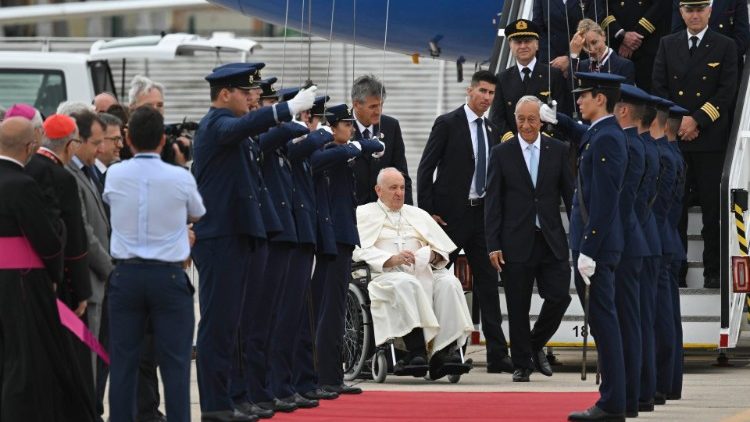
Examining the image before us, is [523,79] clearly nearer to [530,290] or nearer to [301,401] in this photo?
[530,290]

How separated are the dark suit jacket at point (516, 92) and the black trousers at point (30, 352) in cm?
550

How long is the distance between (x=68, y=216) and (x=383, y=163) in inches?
196

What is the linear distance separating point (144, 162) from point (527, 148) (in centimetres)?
473

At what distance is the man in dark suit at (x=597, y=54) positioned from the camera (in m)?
12.5

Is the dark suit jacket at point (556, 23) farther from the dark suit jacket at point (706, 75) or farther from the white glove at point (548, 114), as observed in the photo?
the white glove at point (548, 114)

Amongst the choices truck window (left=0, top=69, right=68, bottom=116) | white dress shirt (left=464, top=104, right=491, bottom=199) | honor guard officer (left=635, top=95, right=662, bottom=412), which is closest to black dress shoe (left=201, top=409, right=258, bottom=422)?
honor guard officer (left=635, top=95, right=662, bottom=412)

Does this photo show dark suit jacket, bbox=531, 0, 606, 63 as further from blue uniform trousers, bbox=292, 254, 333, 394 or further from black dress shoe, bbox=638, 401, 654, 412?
black dress shoe, bbox=638, 401, 654, 412

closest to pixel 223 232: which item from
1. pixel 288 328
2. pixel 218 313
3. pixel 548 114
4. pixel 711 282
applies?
pixel 218 313

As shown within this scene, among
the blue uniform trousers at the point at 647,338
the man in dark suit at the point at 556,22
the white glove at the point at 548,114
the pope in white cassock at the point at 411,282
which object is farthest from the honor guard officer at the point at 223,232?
the man in dark suit at the point at 556,22

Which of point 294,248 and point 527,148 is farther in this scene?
point 527,148

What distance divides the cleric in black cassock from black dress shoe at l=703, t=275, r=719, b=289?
581 cm

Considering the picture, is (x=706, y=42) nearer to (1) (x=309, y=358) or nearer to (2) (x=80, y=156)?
(1) (x=309, y=358)

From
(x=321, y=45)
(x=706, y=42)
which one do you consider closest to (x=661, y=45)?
(x=706, y=42)

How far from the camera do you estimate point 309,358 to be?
10055 mm
